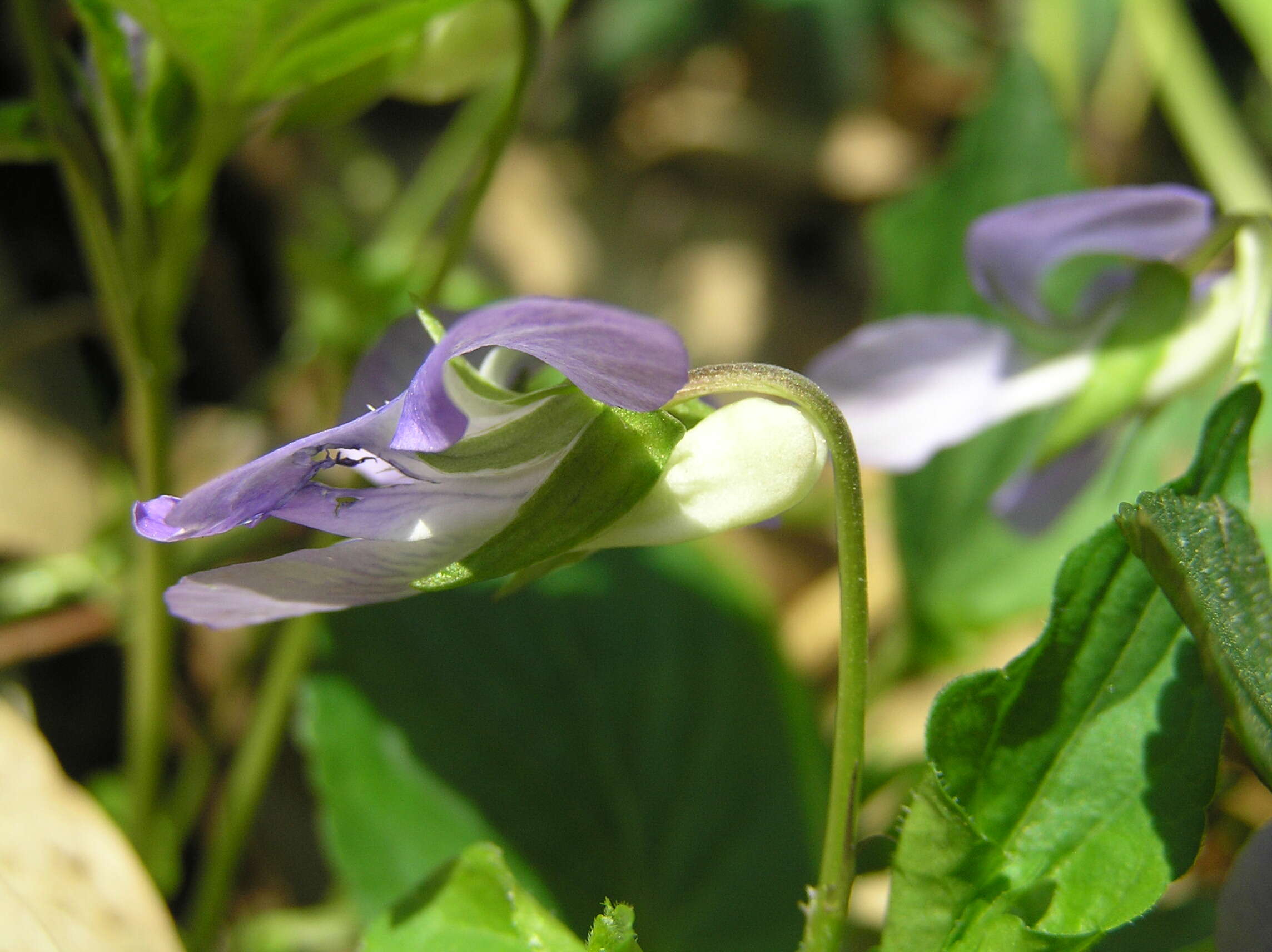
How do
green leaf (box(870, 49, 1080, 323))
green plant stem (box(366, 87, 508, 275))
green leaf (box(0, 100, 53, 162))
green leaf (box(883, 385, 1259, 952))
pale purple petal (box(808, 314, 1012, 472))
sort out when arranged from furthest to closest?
green plant stem (box(366, 87, 508, 275)) < green leaf (box(870, 49, 1080, 323)) < pale purple petal (box(808, 314, 1012, 472)) < green leaf (box(0, 100, 53, 162)) < green leaf (box(883, 385, 1259, 952))

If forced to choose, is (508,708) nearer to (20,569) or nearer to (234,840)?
(234,840)

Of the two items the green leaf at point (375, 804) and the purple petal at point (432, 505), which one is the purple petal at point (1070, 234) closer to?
the purple petal at point (432, 505)

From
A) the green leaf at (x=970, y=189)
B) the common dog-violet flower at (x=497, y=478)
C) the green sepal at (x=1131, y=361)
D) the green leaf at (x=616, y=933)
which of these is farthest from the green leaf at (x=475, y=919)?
the green leaf at (x=970, y=189)

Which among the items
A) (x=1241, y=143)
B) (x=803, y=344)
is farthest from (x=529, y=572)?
(x=1241, y=143)

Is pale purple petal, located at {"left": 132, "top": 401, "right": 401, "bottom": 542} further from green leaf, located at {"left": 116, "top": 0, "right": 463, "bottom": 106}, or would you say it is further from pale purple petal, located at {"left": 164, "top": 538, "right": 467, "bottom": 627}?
green leaf, located at {"left": 116, "top": 0, "right": 463, "bottom": 106}

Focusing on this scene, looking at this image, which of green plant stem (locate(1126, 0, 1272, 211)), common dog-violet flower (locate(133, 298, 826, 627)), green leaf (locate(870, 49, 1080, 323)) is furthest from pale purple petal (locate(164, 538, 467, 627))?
green plant stem (locate(1126, 0, 1272, 211))

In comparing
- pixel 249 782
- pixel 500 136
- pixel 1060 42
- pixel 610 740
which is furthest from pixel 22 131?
pixel 1060 42

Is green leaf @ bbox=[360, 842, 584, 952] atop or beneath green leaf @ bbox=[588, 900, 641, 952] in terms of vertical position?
beneath
